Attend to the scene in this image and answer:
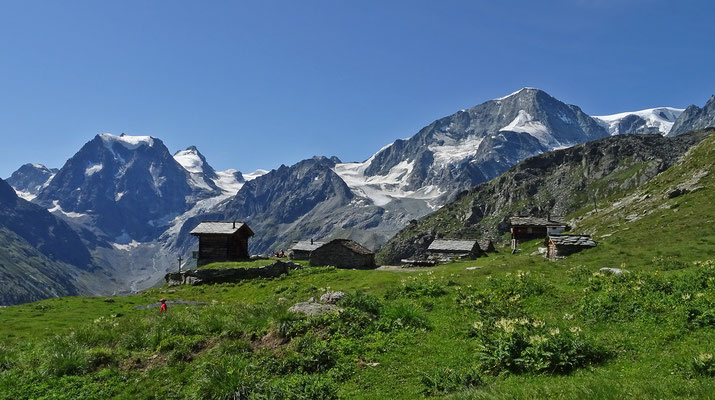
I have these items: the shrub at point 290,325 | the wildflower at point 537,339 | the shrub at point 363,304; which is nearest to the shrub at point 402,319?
the shrub at point 363,304

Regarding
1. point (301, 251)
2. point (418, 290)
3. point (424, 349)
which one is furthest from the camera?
point (301, 251)

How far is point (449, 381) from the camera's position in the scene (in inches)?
466

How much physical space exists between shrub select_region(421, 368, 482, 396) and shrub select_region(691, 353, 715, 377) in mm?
5154

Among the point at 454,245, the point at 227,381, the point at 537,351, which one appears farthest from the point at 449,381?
the point at 454,245

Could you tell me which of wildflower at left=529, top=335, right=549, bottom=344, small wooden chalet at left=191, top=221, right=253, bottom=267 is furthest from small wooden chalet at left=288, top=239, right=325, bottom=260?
wildflower at left=529, top=335, right=549, bottom=344

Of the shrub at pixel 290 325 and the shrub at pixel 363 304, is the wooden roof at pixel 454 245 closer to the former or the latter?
the shrub at pixel 363 304

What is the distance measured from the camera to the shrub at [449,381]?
11.5 m

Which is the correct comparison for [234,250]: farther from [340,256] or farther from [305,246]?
[305,246]

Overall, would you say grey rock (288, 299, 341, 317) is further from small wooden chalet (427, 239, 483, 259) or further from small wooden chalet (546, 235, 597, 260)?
small wooden chalet (427, 239, 483, 259)

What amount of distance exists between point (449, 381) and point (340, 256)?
226 ft

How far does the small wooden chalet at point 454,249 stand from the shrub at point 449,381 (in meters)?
89.8

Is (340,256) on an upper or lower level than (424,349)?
upper

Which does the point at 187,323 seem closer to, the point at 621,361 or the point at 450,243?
the point at 621,361

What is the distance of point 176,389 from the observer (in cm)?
1481
